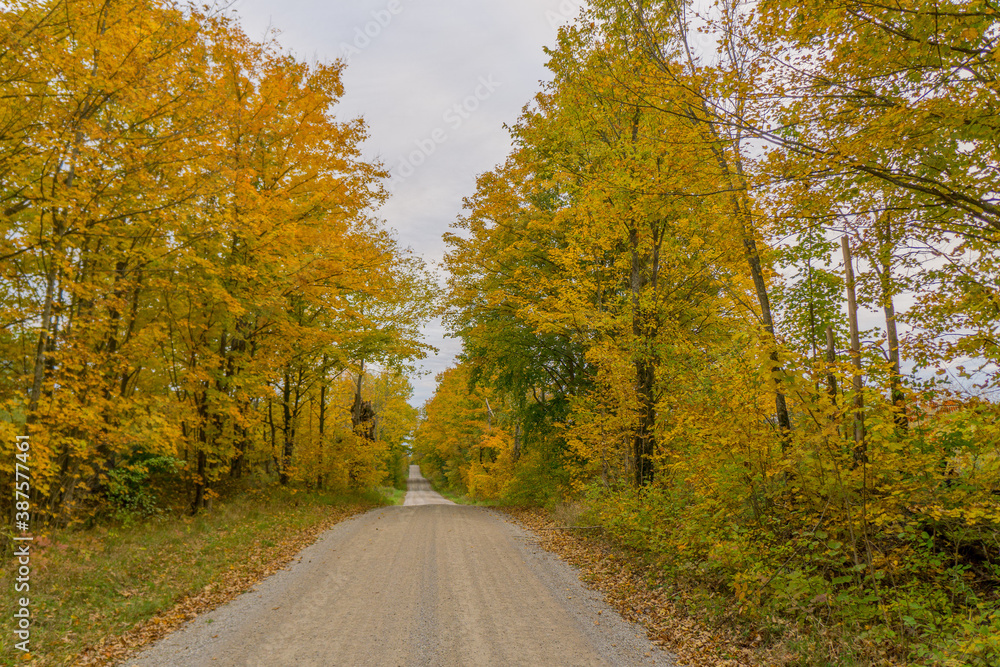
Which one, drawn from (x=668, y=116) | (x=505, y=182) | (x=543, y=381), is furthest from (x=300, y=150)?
(x=543, y=381)

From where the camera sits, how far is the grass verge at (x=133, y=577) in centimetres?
555

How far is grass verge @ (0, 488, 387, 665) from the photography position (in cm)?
555

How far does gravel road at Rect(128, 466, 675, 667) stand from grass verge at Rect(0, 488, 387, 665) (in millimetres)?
500

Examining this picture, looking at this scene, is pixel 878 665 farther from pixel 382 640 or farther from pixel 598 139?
pixel 598 139

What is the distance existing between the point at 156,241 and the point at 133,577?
19.2ft

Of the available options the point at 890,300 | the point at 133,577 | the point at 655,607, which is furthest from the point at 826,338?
the point at 133,577

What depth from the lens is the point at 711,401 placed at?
7176 millimetres

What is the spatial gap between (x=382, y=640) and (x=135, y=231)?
807cm

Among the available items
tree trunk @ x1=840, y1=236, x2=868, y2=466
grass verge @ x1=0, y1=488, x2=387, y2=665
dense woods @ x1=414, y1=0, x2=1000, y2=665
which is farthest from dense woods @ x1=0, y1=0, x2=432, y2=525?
tree trunk @ x1=840, y1=236, x2=868, y2=466

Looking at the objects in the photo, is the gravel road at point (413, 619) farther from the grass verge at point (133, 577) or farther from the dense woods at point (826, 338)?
the dense woods at point (826, 338)

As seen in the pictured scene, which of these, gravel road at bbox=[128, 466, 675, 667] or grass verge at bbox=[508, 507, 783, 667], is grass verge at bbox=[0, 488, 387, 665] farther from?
grass verge at bbox=[508, 507, 783, 667]

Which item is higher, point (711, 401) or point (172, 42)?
point (172, 42)

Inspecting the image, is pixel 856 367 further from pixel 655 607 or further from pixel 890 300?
pixel 655 607

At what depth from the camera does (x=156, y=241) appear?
31.1ft
